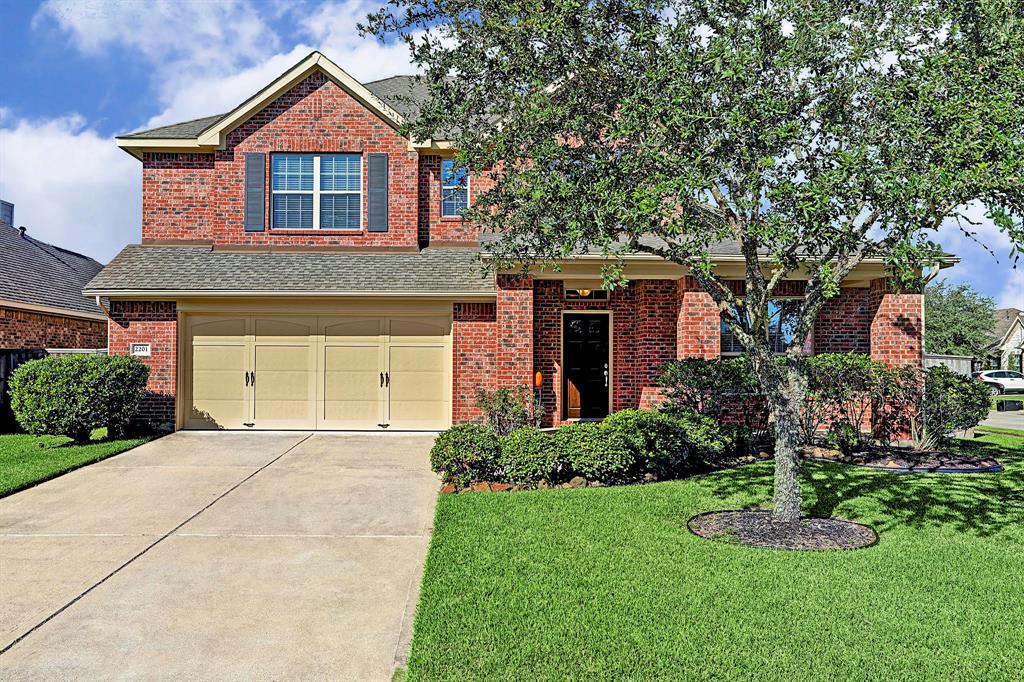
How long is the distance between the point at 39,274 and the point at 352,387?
11.8 metres

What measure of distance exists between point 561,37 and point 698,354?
22.9 ft

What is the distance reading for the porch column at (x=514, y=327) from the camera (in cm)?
1173

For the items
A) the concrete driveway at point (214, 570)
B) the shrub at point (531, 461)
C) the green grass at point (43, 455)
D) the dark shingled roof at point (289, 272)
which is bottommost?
the concrete driveway at point (214, 570)

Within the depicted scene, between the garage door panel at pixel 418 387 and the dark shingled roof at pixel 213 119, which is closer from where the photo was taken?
the garage door panel at pixel 418 387

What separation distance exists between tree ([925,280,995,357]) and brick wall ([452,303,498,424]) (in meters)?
40.2

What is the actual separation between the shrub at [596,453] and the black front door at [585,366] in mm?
5199

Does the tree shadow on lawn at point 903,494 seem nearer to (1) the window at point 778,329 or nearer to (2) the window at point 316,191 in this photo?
(1) the window at point 778,329

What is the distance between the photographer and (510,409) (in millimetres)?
11078

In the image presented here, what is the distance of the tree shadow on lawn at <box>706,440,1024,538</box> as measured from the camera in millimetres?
6848

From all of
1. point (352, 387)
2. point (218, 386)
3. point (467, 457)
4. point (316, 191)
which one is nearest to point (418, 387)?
point (352, 387)

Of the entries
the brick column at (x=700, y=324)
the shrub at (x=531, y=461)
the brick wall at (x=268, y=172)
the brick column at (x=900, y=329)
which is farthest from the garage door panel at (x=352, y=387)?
the brick column at (x=900, y=329)

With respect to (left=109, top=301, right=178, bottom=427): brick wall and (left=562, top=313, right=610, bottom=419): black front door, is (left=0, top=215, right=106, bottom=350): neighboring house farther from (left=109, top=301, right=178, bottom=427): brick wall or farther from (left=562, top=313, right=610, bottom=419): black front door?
(left=562, top=313, right=610, bottom=419): black front door

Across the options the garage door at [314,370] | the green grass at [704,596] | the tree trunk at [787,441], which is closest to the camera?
the green grass at [704,596]

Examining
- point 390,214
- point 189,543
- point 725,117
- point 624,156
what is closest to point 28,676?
point 189,543
